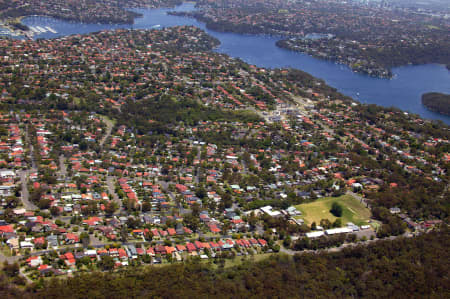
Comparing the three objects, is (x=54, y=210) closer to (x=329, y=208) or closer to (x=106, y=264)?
(x=106, y=264)

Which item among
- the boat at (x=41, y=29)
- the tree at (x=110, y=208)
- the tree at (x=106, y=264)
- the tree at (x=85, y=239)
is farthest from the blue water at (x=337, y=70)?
the tree at (x=106, y=264)

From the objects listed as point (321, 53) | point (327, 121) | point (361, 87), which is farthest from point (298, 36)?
point (327, 121)

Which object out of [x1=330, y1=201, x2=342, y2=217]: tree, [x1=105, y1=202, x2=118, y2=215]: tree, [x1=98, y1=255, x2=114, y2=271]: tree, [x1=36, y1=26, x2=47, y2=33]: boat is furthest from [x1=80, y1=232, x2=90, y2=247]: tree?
[x1=36, y1=26, x2=47, y2=33]: boat

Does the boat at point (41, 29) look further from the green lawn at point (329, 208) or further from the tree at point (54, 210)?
the green lawn at point (329, 208)

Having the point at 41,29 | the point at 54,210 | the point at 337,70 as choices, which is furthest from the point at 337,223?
the point at 41,29

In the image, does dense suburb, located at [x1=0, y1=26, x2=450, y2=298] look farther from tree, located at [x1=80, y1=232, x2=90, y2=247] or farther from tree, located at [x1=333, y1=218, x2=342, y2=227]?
tree, located at [x1=80, y1=232, x2=90, y2=247]

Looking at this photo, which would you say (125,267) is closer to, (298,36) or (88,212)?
(88,212)
